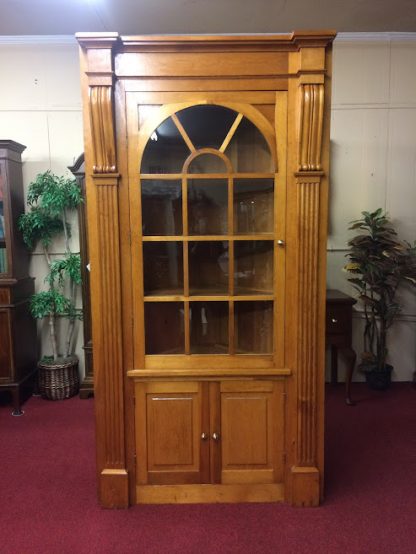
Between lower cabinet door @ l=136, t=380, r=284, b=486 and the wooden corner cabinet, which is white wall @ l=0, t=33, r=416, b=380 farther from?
lower cabinet door @ l=136, t=380, r=284, b=486

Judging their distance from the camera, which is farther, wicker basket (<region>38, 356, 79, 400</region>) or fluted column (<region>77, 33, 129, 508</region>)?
wicker basket (<region>38, 356, 79, 400</region>)

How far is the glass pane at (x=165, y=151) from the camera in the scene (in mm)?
1945

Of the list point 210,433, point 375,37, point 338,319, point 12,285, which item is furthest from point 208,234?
point 375,37

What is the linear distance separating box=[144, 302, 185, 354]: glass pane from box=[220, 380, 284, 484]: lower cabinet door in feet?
1.02

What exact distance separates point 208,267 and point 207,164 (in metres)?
0.48

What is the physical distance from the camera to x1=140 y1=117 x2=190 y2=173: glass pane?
195 cm

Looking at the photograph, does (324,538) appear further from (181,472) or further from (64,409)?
(64,409)

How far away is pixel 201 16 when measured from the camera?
3.18m

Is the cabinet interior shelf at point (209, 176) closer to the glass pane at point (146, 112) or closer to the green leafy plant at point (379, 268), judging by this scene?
the glass pane at point (146, 112)

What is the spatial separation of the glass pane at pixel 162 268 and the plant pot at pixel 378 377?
2.33 metres

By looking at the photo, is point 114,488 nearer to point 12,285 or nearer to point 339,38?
point 12,285

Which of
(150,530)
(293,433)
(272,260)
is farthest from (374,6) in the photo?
(150,530)

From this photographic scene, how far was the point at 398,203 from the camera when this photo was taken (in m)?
3.68

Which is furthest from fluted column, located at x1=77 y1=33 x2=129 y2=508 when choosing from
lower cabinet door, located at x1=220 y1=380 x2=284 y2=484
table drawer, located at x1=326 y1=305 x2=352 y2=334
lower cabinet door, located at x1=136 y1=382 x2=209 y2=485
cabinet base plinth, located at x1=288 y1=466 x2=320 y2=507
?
table drawer, located at x1=326 y1=305 x2=352 y2=334
